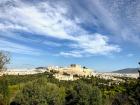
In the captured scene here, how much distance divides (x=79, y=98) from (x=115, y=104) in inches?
533

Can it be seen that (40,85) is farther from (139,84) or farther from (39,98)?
(139,84)

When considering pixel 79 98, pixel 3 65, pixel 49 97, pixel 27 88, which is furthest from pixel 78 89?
pixel 3 65

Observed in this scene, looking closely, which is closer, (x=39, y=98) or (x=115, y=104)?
(x=39, y=98)

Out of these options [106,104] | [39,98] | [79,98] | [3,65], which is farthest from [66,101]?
[3,65]

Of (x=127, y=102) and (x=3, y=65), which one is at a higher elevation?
(x=3, y=65)

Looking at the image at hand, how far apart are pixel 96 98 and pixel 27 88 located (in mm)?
13622

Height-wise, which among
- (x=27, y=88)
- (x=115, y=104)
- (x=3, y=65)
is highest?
(x=3, y=65)

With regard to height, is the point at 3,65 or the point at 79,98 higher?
the point at 3,65

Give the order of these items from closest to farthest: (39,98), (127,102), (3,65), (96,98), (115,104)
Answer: (39,98) → (96,98) → (127,102) → (115,104) → (3,65)

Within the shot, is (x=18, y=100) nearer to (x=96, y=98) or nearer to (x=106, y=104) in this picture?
(x=96, y=98)

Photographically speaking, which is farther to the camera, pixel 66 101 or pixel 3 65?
pixel 3 65

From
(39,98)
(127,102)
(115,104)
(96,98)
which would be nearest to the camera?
(39,98)

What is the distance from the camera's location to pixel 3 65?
95.4 m

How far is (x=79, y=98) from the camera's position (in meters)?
53.8
